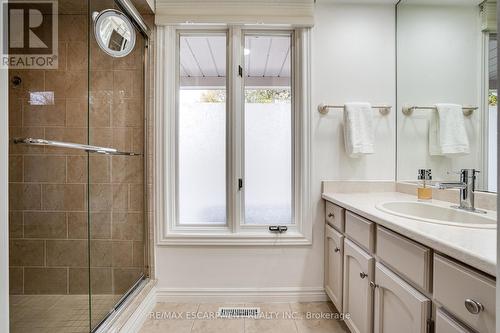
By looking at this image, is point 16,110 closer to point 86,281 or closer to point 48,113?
point 48,113

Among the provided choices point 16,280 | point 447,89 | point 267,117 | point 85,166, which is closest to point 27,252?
point 16,280

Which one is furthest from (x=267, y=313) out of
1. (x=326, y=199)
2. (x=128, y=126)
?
(x=128, y=126)

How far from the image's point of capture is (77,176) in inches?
68.0

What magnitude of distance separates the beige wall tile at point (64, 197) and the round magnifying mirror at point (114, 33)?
0.96 m

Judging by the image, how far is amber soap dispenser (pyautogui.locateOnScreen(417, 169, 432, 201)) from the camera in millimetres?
1532

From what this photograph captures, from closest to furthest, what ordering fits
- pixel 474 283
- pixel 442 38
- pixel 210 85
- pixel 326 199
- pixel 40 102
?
pixel 474 283 < pixel 442 38 < pixel 40 102 < pixel 326 199 < pixel 210 85

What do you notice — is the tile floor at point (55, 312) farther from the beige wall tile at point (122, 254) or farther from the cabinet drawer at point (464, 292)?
the cabinet drawer at point (464, 292)

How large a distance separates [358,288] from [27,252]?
196 centimetres

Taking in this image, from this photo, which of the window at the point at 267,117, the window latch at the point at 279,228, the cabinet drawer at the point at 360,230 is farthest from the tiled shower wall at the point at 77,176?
the cabinet drawer at the point at 360,230

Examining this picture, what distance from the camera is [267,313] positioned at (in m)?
1.73

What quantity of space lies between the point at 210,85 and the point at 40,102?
1145 mm

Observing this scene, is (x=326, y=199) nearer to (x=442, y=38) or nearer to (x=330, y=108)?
(x=330, y=108)

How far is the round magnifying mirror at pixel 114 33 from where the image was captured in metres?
1.61

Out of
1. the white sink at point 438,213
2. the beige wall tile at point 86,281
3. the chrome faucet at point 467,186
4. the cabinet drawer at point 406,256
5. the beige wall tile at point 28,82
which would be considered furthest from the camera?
the beige wall tile at point 86,281
